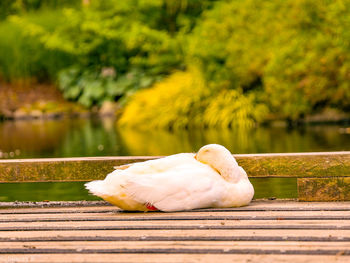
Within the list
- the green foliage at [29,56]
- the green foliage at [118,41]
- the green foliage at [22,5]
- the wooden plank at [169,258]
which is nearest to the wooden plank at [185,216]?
the wooden plank at [169,258]

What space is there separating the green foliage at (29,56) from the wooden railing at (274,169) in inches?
1193

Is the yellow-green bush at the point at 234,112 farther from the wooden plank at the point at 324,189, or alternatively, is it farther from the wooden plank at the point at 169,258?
the wooden plank at the point at 169,258

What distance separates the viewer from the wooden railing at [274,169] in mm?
4777

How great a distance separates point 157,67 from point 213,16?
379 inches

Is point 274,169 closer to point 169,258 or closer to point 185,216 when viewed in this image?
point 185,216

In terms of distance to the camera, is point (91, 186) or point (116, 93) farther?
point (116, 93)

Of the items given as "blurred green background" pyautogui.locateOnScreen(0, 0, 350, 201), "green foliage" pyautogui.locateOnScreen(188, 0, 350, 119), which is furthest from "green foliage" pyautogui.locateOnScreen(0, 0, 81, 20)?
"green foliage" pyautogui.locateOnScreen(188, 0, 350, 119)

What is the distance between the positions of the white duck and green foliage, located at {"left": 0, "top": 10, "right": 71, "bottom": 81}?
31.0 m

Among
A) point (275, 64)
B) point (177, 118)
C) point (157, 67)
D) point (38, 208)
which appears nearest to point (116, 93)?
point (157, 67)

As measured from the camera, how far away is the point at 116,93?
3097 centimetres

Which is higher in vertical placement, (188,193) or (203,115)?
(188,193)

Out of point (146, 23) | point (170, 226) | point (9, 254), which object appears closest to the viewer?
point (9, 254)

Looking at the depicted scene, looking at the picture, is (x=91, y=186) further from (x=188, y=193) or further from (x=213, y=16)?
(x=213, y=16)

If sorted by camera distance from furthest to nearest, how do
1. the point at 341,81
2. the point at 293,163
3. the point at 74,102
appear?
1. the point at 74,102
2. the point at 341,81
3. the point at 293,163
